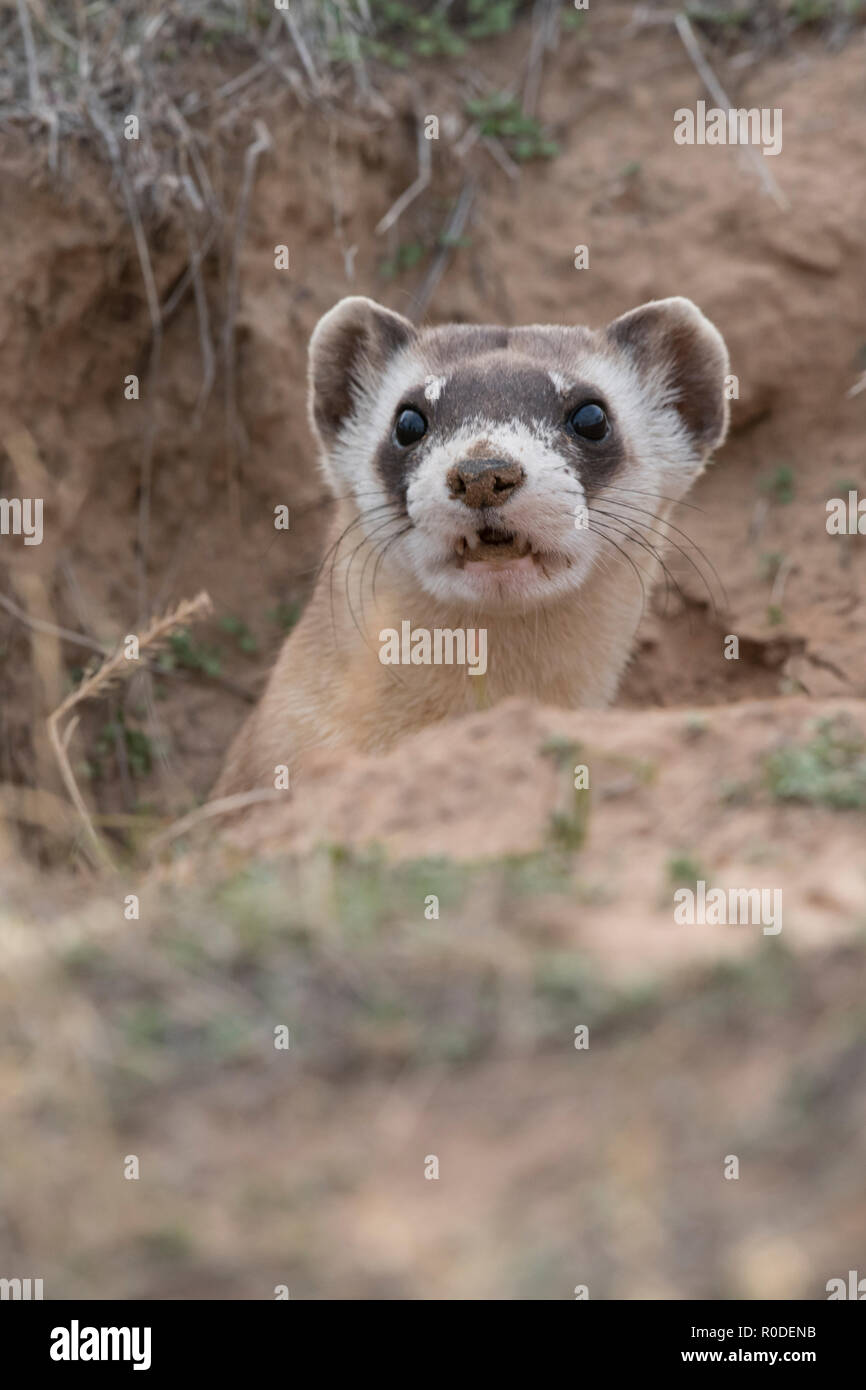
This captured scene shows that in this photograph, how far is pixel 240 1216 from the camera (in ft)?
6.34

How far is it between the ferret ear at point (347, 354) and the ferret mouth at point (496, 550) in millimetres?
1208

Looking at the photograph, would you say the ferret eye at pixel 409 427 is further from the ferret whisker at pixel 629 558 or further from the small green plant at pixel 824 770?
the small green plant at pixel 824 770

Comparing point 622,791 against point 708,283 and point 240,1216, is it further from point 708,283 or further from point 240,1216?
point 708,283

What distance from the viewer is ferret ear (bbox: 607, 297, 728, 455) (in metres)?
5.20

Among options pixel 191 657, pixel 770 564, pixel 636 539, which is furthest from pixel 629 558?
pixel 191 657

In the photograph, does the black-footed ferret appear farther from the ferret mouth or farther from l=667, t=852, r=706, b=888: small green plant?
l=667, t=852, r=706, b=888: small green plant

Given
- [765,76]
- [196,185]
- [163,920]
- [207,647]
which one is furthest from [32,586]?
[765,76]

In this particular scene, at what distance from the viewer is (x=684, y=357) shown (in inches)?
208

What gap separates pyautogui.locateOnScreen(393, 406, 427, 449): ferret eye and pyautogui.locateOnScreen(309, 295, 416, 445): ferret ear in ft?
1.81

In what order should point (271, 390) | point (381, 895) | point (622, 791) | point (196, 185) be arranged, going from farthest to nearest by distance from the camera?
point (271, 390)
point (196, 185)
point (622, 791)
point (381, 895)

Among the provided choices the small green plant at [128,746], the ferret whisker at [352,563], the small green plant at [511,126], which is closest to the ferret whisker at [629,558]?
the ferret whisker at [352,563]

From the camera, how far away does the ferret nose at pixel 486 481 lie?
4.09 meters

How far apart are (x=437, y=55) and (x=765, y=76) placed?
1540 mm
